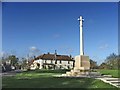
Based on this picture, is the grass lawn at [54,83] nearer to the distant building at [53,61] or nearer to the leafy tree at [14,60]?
the leafy tree at [14,60]

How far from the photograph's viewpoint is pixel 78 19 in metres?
22.0

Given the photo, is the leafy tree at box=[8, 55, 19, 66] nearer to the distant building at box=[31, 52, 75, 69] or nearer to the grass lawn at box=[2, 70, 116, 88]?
the distant building at box=[31, 52, 75, 69]

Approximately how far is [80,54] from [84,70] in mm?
1750

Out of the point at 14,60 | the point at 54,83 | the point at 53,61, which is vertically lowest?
the point at 54,83

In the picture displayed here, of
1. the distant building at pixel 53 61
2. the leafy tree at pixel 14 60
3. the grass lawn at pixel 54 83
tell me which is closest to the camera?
the grass lawn at pixel 54 83

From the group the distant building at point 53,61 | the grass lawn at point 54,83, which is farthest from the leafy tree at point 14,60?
the grass lawn at point 54,83

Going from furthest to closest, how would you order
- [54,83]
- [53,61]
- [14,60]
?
[53,61], [14,60], [54,83]

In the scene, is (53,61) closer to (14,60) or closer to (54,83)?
(14,60)

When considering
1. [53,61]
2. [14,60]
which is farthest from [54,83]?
[53,61]

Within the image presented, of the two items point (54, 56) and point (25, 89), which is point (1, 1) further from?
point (54, 56)

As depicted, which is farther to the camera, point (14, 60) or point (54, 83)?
point (14, 60)

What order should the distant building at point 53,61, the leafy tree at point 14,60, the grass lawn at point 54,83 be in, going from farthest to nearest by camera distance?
the distant building at point 53,61, the leafy tree at point 14,60, the grass lawn at point 54,83

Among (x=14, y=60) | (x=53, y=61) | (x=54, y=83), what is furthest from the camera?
(x=53, y=61)

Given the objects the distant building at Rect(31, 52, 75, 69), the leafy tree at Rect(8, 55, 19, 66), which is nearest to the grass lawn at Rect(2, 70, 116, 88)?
the leafy tree at Rect(8, 55, 19, 66)
